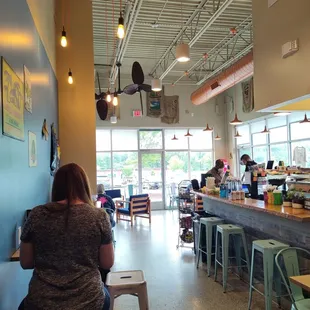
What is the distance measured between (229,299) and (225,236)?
703mm

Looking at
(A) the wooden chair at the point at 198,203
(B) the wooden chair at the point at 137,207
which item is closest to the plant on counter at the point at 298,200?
(A) the wooden chair at the point at 198,203

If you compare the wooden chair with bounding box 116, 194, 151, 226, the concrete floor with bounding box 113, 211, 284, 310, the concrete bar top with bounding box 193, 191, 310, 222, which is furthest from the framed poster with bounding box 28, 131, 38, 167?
the wooden chair with bounding box 116, 194, 151, 226

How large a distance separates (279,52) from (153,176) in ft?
27.1

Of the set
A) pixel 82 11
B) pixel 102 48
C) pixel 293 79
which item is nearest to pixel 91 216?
pixel 293 79

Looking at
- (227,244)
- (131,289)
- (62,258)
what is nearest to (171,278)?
(227,244)

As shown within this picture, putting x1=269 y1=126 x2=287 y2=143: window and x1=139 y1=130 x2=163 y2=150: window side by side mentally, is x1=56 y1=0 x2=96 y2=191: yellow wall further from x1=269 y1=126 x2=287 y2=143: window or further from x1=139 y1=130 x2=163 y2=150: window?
x1=139 y1=130 x2=163 y2=150: window

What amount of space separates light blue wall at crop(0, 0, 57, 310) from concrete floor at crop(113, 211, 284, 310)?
5.45ft

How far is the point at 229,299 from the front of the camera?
3609 mm

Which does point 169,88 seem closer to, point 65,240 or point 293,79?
point 293,79

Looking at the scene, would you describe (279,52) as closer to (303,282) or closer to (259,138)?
(303,282)

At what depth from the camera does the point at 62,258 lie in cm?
160

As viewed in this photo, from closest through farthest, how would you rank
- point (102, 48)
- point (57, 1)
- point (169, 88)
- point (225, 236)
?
point (225, 236) < point (57, 1) < point (102, 48) < point (169, 88)

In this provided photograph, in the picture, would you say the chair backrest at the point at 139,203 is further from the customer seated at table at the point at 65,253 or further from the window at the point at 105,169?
the customer seated at table at the point at 65,253

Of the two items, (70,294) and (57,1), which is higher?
(57,1)
